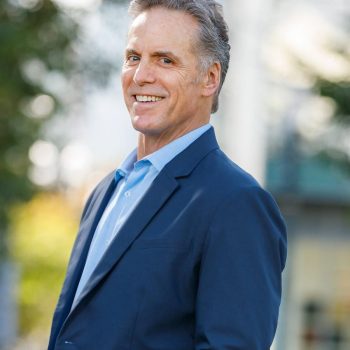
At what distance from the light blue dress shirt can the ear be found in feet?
0.27

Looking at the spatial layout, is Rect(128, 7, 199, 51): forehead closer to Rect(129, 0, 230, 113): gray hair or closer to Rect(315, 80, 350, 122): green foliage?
Rect(129, 0, 230, 113): gray hair

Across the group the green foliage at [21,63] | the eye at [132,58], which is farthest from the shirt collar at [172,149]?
the green foliage at [21,63]

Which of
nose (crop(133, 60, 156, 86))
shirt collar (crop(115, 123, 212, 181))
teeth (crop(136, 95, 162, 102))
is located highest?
nose (crop(133, 60, 156, 86))

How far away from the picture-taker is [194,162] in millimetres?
2625

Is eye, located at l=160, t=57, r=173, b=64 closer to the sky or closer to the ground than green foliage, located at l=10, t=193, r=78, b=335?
closer to the ground

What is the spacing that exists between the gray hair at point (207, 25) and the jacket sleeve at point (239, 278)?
0.38m

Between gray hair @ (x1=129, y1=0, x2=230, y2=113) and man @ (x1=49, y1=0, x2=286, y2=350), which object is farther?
gray hair @ (x1=129, y1=0, x2=230, y2=113)

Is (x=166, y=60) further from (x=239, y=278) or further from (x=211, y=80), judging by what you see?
(x=239, y=278)

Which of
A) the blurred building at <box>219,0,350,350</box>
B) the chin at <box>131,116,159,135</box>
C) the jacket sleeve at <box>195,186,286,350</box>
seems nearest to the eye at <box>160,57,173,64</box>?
the chin at <box>131,116,159,135</box>

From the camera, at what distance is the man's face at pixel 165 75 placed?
263 cm

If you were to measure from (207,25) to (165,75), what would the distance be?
0.50 ft

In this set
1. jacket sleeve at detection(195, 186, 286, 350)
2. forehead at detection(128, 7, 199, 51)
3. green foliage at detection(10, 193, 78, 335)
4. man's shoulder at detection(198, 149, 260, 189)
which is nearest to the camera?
jacket sleeve at detection(195, 186, 286, 350)

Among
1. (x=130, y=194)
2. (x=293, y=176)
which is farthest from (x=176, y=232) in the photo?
(x=293, y=176)

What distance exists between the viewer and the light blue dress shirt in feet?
8.74
